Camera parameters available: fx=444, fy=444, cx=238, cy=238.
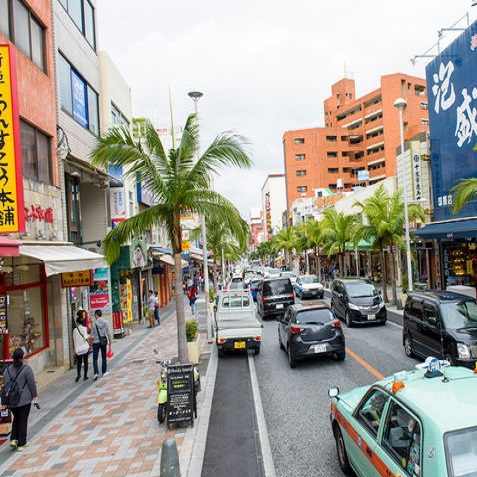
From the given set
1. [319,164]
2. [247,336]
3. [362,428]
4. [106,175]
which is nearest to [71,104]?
[106,175]

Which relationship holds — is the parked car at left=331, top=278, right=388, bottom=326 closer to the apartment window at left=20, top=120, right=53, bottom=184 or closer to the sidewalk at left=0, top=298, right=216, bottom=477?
the sidewalk at left=0, top=298, right=216, bottom=477

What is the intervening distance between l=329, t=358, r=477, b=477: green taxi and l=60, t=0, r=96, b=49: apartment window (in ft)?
54.4

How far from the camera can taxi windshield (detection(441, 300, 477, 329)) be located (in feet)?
33.3

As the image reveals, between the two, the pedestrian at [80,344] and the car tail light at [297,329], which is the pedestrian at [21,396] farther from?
the car tail light at [297,329]

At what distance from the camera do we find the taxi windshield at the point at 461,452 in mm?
3455

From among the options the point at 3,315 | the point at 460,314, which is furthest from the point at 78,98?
the point at 460,314

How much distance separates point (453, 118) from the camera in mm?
22453

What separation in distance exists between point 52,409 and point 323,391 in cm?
612

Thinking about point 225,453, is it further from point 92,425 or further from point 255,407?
point 92,425

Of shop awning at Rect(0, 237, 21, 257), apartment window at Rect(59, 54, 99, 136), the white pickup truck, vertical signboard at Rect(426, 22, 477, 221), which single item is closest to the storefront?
shop awning at Rect(0, 237, 21, 257)

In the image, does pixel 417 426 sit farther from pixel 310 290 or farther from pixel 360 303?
pixel 310 290

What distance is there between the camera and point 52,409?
32.9 feet

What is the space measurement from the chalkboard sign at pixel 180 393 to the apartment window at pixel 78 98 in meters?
10.7

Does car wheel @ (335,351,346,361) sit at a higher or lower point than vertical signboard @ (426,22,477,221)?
lower
